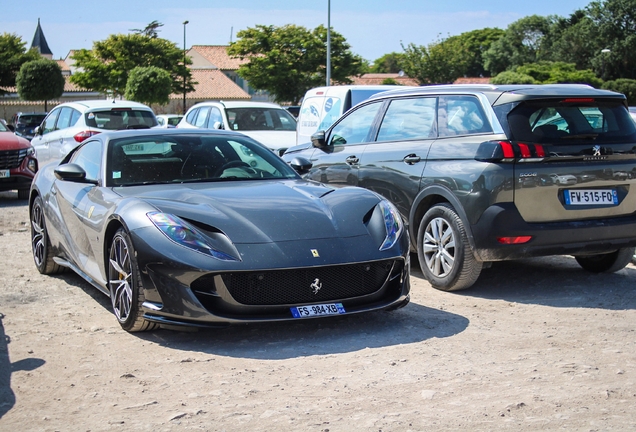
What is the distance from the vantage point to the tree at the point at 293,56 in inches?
2596

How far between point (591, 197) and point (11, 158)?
36.1 feet

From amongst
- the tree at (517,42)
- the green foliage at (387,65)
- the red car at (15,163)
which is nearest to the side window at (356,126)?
the red car at (15,163)

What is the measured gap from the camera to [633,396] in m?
4.36

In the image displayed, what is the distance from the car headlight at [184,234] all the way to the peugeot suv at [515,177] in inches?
73.8

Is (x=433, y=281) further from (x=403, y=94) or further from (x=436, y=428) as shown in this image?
(x=436, y=428)

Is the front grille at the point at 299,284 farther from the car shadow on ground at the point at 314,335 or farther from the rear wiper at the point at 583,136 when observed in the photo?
the rear wiper at the point at 583,136

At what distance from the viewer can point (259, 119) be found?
16453 millimetres

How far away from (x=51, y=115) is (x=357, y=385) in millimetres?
14727

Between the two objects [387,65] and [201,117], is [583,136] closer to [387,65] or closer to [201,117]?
[201,117]

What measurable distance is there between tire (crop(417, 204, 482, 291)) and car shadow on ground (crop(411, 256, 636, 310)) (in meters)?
0.17

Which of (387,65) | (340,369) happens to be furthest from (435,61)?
(387,65)

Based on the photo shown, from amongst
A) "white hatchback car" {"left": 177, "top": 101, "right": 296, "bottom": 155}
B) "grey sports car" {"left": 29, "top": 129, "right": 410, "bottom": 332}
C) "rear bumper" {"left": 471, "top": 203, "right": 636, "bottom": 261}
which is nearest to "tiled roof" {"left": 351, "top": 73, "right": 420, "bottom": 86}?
"white hatchback car" {"left": 177, "top": 101, "right": 296, "bottom": 155}

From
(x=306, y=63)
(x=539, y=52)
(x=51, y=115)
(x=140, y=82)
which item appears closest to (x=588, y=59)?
(x=539, y=52)

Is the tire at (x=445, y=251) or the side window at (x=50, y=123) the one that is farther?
the side window at (x=50, y=123)
